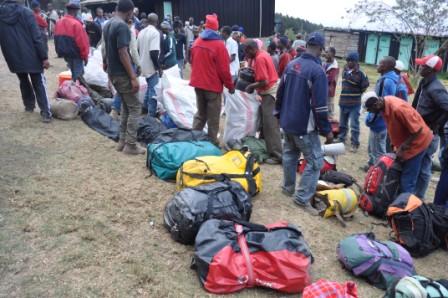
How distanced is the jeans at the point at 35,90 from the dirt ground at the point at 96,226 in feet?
1.79

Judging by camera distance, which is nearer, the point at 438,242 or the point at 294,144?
the point at 438,242

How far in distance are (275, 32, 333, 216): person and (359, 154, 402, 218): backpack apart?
2.98 feet

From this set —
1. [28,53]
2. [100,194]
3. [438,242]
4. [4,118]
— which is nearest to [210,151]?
[100,194]

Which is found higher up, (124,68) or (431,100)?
(124,68)

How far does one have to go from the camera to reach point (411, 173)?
472cm

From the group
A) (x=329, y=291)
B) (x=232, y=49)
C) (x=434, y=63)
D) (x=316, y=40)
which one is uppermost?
(x=316, y=40)

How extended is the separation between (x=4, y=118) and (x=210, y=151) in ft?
12.9

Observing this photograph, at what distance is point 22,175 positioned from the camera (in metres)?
4.46

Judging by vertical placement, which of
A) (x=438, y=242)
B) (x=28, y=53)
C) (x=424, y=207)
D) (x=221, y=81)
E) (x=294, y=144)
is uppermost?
(x=28, y=53)

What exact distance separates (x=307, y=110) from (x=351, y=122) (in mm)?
3612

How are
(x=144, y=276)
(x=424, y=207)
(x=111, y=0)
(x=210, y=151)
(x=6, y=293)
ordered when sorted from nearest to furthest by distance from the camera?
(x=6, y=293) < (x=144, y=276) < (x=424, y=207) < (x=210, y=151) < (x=111, y=0)

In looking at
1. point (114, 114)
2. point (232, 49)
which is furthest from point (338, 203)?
point (232, 49)

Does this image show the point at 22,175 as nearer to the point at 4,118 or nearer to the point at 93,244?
the point at 93,244

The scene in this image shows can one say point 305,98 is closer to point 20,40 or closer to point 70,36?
point 20,40
